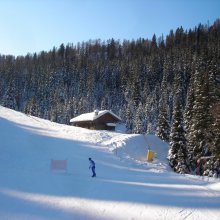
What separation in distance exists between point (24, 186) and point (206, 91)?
3015cm

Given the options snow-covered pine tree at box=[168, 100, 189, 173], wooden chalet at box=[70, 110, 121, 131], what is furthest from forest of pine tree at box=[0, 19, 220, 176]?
wooden chalet at box=[70, 110, 121, 131]

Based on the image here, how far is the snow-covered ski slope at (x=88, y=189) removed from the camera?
663 inches

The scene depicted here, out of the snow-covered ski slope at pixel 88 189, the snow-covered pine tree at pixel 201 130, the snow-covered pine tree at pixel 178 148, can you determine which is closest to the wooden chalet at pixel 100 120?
the snow-covered pine tree at pixel 178 148

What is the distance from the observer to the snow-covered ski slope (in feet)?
55.2

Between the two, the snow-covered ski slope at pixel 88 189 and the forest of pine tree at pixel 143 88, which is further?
the forest of pine tree at pixel 143 88

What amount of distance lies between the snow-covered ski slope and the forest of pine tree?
1085cm

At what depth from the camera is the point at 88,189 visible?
69.6 feet

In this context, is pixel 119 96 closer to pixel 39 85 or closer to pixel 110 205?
pixel 39 85

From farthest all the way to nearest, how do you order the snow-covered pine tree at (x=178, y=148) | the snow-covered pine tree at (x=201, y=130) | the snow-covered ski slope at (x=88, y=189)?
the snow-covered pine tree at (x=178, y=148)
the snow-covered pine tree at (x=201, y=130)
the snow-covered ski slope at (x=88, y=189)

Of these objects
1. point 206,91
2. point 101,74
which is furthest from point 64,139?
point 101,74

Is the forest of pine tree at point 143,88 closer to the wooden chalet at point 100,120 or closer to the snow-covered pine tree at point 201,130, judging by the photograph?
the snow-covered pine tree at point 201,130

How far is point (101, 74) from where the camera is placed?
144375mm

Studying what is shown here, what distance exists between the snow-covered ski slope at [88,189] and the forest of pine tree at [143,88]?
35.6ft

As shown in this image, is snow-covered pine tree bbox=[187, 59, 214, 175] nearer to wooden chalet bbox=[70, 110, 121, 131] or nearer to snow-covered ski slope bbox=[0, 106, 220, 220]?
snow-covered ski slope bbox=[0, 106, 220, 220]
